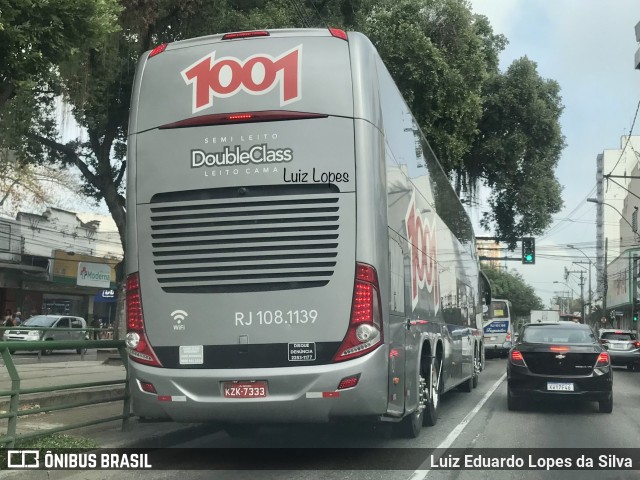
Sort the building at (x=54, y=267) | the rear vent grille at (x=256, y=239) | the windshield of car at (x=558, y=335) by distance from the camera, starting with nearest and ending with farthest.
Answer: the rear vent grille at (x=256, y=239), the windshield of car at (x=558, y=335), the building at (x=54, y=267)

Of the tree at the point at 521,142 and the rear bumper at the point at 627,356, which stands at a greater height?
the tree at the point at 521,142

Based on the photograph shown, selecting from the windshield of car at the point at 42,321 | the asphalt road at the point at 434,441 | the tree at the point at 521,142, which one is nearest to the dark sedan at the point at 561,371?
the asphalt road at the point at 434,441

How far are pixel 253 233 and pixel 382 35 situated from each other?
14.9m

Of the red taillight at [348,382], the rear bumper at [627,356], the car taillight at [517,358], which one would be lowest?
the rear bumper at [627,356]

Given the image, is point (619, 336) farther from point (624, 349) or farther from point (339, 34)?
point (339, 34)

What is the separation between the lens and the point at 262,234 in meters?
7.38

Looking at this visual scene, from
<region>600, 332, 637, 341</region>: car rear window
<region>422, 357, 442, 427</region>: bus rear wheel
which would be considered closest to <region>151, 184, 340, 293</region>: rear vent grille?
<region>422, 357, 442, 427</region>: bus rear wheel

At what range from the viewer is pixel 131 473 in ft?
24.8

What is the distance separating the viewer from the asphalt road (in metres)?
7.55

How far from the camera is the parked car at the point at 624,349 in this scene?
2720cm

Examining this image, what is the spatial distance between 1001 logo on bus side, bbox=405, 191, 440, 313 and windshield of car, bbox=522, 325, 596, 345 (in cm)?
270

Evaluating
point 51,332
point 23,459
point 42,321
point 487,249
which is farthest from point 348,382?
point 487,249

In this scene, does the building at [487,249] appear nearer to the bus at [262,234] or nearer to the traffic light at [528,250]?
the traffic light at [528,250]

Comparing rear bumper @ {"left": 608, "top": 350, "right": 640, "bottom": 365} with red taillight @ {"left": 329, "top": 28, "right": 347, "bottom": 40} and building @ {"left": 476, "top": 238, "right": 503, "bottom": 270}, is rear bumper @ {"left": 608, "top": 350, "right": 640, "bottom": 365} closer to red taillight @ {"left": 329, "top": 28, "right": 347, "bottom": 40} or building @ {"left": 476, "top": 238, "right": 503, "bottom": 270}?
building @ {"left": 476, "top": 238, "right": 503, "bottom": 270}
